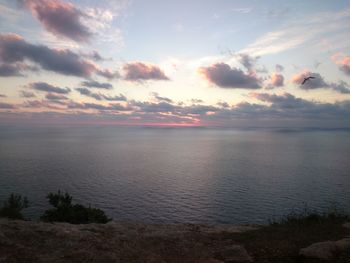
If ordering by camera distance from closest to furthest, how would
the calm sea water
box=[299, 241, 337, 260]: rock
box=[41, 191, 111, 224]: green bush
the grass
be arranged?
1. box=[299, 241, 337, 260]: rock
2. the grass
3. box=[41, 191, 111, 224]: green bush
4. the calm sea water

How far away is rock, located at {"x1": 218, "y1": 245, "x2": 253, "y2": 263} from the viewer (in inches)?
726

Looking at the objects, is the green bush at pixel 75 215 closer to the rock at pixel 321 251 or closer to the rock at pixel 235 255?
the rock at pixel 235 255

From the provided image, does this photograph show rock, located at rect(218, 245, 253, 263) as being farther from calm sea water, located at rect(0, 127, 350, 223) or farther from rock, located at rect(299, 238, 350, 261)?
calm sea water, located at rect(0, 127, 350, 223)

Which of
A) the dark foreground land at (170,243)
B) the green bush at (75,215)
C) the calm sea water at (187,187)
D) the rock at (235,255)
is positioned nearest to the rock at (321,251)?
the dark foreground land at (170,243)

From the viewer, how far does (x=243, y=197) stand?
8019cm

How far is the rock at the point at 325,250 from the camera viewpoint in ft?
56.9

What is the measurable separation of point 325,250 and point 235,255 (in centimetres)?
518

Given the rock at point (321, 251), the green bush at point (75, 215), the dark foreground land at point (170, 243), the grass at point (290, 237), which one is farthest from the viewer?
the green bush at point (75, 215)

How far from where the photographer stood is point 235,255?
19078 millimetres

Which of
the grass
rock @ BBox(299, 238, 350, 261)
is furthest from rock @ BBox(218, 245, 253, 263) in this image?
rock @ BBox(299, 238, 350, 261)

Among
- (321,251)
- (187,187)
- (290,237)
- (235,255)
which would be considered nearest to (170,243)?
(235,255)

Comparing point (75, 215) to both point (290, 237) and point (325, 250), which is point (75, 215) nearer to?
point (290, 237)

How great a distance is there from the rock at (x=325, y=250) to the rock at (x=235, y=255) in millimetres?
3194

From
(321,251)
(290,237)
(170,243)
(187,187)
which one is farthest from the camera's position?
(187,187)
